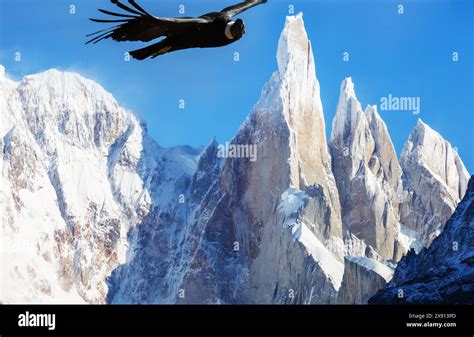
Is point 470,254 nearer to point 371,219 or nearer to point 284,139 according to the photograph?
point 371,219

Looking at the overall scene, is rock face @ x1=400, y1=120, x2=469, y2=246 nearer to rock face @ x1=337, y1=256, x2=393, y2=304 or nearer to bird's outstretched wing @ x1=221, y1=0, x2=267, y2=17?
rock face @ x1=337, y1=256, x2=393, y2=304

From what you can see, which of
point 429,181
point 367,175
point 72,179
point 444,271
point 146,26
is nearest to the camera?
point 146,26

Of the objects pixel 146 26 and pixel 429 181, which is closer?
pixel 146 26

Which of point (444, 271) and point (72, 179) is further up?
point (72, 179)

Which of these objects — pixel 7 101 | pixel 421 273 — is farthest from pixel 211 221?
pixel 421 273

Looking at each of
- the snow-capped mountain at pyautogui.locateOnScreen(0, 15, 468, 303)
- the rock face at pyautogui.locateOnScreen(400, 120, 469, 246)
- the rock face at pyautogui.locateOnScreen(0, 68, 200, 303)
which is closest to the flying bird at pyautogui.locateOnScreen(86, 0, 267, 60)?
the snow-capped mountain at pyautogui.locateOnScreen(0, 15, 468, 303)

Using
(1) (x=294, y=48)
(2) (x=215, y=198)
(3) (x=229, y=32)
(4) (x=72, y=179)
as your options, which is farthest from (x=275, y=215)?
(3) (x=229, y=32)

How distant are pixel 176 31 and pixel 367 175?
448ft

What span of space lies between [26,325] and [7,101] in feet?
487

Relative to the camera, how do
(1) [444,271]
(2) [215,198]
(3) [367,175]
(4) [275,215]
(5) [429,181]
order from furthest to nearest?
(2) [215,198] → (4) [275,215] → (3) [367,175] → (5) [429,181] → (1) [444,271]

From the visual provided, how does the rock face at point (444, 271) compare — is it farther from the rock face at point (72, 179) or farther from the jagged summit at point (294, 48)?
the rock face at point (72, 179)

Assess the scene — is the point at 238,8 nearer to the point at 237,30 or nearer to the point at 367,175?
the point at 237,30

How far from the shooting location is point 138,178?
619ft

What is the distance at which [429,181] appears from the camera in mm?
137750
